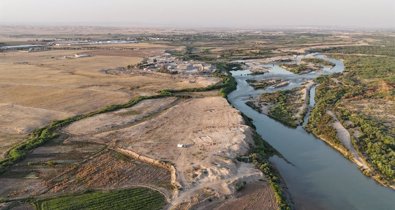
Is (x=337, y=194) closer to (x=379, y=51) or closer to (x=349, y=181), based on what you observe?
(x=349, y=181)

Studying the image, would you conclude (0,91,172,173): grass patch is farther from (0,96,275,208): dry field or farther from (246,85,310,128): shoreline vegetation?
(246,85,310,128): shoreline vegetation

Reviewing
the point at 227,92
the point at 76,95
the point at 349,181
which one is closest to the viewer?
the point at 349,181

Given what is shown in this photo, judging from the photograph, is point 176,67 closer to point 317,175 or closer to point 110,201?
point 317,175

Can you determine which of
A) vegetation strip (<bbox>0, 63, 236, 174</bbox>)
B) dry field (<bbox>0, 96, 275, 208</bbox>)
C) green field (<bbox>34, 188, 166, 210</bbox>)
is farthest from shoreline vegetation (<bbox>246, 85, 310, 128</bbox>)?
green field (<bbox>34, 188, 166, 210</bbox>)

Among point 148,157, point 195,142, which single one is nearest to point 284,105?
point 195,142

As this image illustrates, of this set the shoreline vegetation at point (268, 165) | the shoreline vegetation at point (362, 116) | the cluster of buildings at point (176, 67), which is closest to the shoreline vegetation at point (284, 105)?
the shoreline vegetation at point (362, 116)

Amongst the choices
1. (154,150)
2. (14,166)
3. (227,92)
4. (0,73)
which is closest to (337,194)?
(154,150)
